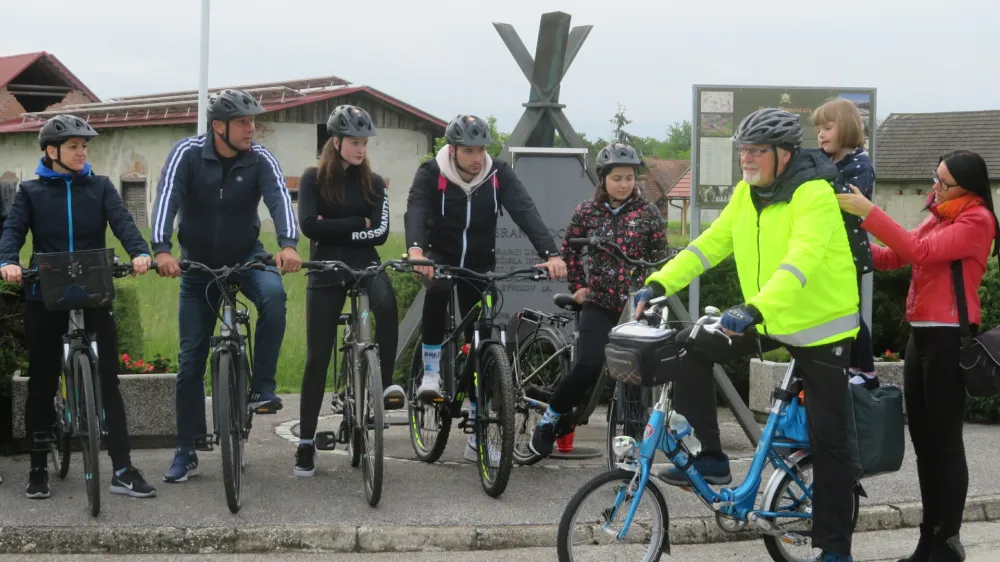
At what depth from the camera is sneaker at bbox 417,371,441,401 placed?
7719 millimetres

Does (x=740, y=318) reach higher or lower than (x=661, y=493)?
higher

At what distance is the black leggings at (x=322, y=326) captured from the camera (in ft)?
24.8

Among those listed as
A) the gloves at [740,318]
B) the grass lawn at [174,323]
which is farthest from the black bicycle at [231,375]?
the gloves at [740,318]

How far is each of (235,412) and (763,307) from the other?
3.13m

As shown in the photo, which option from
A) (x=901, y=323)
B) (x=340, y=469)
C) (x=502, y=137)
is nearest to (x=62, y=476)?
(x=340, y=469)

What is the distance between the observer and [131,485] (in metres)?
7.04

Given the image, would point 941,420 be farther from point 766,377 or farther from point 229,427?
point 766,377

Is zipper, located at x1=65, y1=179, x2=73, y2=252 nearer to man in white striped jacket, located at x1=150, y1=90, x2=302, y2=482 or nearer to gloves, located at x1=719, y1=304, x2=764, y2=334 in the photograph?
man in white striped jacket, located at x1=150, y1=90, x2=302, y2=482

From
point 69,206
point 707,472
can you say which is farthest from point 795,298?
point 69,206

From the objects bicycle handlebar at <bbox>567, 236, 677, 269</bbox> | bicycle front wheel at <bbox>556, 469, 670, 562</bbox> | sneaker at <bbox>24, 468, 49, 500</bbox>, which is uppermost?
bicycle handlebar at <bbox>567, 236, 677, 269</bbox>

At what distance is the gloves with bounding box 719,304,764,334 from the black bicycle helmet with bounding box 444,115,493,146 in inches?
115

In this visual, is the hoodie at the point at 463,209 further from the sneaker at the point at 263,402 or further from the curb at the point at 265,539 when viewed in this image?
the curb at the point at 265,539

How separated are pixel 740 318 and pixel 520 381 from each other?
124 inches

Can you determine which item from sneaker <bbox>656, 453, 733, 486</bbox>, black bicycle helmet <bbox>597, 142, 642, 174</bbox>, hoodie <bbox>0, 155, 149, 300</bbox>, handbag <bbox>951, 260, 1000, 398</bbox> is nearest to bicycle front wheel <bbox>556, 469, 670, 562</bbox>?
sneaker <bbox>656, 453, 733, 486</bbox>
